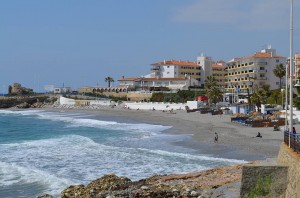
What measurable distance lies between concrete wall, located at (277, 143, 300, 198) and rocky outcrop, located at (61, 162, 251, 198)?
1841 millimetres

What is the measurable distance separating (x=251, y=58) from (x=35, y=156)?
67.8 m

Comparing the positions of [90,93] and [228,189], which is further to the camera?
[90,93]

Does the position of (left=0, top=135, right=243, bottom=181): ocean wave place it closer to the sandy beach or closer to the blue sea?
the blue sea

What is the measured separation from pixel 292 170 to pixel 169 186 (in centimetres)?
591

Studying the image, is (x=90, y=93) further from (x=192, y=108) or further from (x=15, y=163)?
(x=15, y=163)

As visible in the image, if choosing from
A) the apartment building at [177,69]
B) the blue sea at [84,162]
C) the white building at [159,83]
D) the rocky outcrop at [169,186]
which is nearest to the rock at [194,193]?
the rocky outcrop at [169,186]

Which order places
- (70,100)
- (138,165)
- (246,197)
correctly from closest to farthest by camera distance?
(246,197), (138,165), (70,100)

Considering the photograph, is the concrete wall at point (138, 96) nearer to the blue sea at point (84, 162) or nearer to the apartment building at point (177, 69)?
the apartment building at point (177, 69)

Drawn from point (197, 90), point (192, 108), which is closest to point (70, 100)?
point (197, 90)

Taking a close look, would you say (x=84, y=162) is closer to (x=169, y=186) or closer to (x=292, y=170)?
(x=169, y=186)

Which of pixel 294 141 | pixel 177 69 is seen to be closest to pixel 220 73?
pixel 177 69

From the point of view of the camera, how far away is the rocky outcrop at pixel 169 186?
1545 centimetres

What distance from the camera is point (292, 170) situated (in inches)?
479

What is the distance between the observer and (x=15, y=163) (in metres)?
28.1
